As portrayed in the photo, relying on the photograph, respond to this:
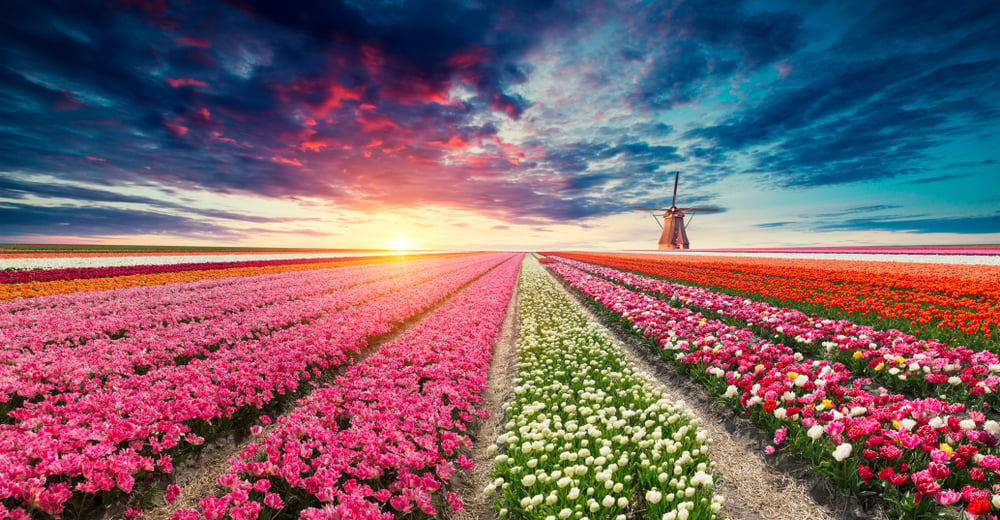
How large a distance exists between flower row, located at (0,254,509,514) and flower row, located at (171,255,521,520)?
32.7 inches

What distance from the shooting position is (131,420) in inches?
187

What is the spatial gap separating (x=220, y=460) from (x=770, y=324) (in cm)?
1166

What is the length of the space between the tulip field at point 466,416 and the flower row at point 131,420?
3 cm

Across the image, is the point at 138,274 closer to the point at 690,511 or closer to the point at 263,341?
the point at 263,341

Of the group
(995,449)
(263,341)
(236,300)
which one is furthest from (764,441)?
(236,300)

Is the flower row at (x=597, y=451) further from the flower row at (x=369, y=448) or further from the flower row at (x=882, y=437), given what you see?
the flower row at (x=882, y=437)

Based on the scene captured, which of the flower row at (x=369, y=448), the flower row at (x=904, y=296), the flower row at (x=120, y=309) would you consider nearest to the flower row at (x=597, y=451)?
the flower row at (x=369, y=448)

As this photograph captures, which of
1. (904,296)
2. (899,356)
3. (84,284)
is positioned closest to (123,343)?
(899,356)

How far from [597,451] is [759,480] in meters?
2.05

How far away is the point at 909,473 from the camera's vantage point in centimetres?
418

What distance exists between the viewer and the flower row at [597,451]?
4180mm

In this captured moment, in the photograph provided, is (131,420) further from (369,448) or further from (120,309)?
(120,309)

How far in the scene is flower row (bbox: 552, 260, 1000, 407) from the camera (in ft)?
18.7

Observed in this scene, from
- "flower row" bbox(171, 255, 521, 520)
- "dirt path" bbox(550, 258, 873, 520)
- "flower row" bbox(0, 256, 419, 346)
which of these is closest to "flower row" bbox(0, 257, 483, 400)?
"flower row" bbox(0, 256, 419, 346)
